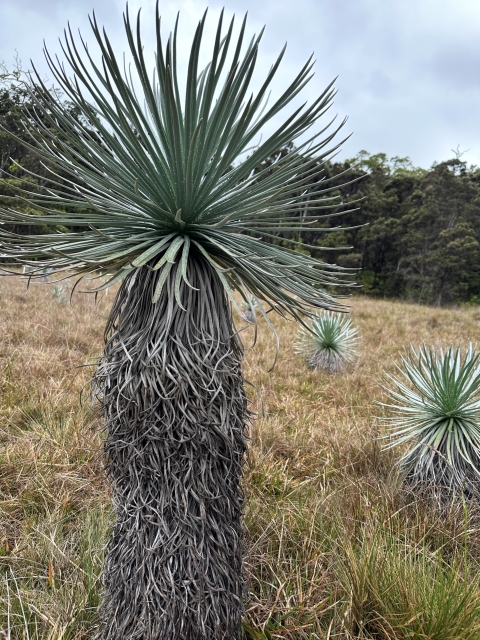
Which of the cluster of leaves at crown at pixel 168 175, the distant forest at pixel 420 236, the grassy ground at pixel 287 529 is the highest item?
the distant forest at pixel 420 236

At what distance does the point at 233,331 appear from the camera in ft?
4.88

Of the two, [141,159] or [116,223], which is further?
[116,223]

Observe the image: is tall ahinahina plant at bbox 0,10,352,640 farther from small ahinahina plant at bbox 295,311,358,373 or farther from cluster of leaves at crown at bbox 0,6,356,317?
small ahinahina plant at bbox 295,311,358,373

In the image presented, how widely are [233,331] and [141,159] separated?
0.65 meters

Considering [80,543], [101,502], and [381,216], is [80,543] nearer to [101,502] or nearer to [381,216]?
[101,502]

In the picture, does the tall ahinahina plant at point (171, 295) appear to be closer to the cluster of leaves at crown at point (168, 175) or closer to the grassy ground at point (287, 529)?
the cluster of leaves at crown at point (168, 175)

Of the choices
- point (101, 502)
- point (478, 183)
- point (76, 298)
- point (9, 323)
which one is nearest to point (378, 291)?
point (478, 183)

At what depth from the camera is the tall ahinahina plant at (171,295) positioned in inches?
48.9

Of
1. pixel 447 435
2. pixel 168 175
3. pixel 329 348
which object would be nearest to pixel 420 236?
pixel 329 348

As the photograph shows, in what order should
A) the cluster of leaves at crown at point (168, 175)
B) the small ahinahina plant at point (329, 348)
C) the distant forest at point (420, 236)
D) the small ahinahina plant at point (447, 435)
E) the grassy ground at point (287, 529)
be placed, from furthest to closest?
the distant forest at point (420, 236), the small ahinahina plant at point (329, 348), the small ahinahina plant at point (447, 435), the grassy ground at point (287, 529), the cluster of leaves at crown at point (168, 175)

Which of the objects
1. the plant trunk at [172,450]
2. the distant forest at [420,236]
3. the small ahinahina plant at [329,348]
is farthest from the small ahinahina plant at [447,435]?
the distant forest at [420,236]

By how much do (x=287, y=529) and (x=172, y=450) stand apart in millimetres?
1398

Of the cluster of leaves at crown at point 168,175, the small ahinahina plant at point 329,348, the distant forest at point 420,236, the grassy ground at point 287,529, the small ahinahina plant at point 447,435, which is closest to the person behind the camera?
the cluster of leaves at crown at point 168,175

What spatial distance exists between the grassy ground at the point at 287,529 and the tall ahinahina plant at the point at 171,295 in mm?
409
